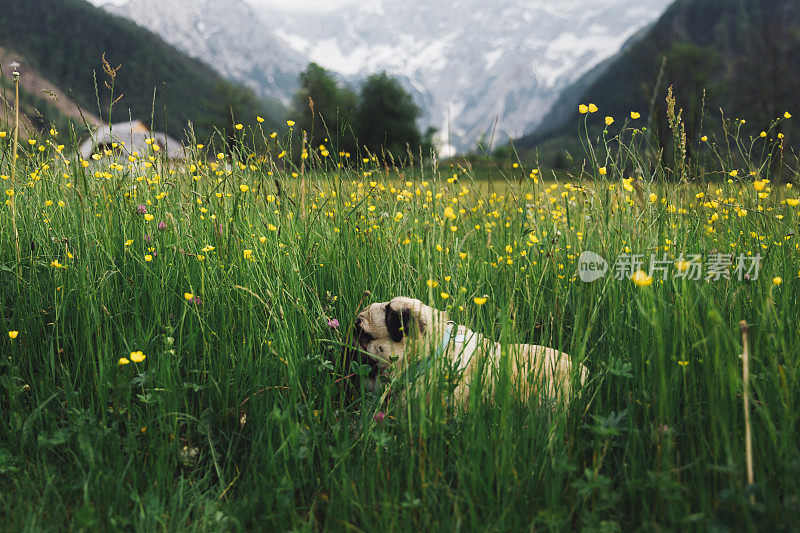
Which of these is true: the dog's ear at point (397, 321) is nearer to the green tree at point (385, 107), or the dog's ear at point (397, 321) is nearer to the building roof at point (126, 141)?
the building roof at point (126, 141)

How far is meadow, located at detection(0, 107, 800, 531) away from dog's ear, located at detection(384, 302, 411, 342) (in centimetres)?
17

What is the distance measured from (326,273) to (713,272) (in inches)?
77.8

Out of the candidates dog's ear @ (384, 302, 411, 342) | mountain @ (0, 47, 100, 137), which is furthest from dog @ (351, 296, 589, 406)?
mountain @ (0, 47, 100, 137)

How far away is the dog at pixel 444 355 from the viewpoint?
6.31 ft

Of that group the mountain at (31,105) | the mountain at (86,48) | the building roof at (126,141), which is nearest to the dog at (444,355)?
the building roof at (126,141)

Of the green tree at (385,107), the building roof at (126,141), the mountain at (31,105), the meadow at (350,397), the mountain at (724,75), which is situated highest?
the green tree at (385,107)

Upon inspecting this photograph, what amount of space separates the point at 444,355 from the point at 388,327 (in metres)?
0.30

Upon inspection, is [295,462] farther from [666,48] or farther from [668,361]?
[666,48]

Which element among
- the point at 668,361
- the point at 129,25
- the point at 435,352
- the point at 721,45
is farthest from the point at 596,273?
the point at 129,25

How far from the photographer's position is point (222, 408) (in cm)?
212

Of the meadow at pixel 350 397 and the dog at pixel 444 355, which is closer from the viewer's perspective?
the meadow at pixel 350 397

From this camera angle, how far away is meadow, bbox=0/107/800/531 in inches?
62.9

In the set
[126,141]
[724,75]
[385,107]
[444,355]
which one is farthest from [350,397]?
[385,107]

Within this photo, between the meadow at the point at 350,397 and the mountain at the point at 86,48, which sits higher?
the mountain at the point at 86,48
